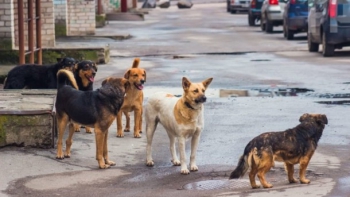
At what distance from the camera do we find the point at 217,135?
39.9 feet

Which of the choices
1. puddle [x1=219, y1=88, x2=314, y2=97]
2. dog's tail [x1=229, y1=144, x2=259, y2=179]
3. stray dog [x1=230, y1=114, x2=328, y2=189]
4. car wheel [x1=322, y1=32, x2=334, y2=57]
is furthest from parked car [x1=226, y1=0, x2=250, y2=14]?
dog's tail [x1=229, y1=144, x2=259, y2=179]

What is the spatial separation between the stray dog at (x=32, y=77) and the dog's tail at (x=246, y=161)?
200 inches

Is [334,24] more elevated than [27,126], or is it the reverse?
[334,24]

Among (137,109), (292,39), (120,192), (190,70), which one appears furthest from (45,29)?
(120,192)

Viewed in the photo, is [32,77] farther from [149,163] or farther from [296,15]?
[296,15]

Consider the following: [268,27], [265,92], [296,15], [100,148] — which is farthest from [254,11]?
[100,148]

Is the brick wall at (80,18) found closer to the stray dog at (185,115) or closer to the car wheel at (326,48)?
the car wheel at (326,48)

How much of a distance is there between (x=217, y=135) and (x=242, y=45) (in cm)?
1705

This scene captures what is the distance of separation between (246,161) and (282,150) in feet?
1.09

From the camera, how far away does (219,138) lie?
11930mm

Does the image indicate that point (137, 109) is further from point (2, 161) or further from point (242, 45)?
point (242, 45)

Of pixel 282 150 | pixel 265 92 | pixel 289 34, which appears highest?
pixel 282 150

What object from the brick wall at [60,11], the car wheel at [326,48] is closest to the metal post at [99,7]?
the brick wall at [60,11]

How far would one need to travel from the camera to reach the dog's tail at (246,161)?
893cm
